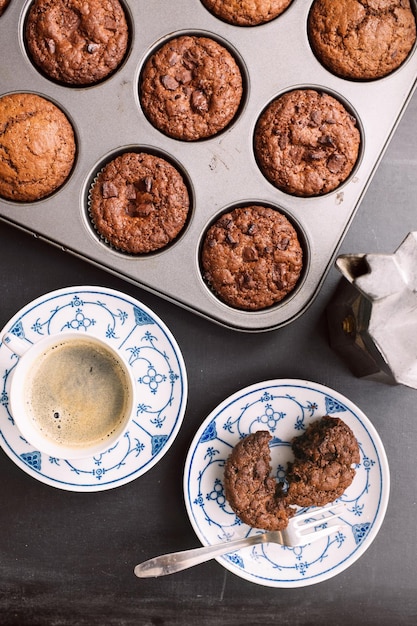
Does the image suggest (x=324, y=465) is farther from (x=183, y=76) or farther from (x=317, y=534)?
(x=183, y=76)

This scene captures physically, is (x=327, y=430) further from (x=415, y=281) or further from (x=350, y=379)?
(x=415, y=281)

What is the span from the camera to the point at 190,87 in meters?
2.20

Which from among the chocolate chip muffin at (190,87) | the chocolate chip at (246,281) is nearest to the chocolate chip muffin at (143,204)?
the chocolate chip muffin at (190,87)

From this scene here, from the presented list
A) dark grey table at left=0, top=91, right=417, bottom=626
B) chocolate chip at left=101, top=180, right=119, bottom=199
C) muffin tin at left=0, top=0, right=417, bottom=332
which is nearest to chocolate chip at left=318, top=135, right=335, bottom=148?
muffin tin at left=0, top=0, right=417, bottom=332

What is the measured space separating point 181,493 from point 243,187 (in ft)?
3.78

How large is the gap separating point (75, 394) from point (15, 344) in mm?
291

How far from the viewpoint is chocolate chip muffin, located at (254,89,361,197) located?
7.11 ft

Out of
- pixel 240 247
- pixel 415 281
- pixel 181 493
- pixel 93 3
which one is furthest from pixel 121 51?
pixel 181 493

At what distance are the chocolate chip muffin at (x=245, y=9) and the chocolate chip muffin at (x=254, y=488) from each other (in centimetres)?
140

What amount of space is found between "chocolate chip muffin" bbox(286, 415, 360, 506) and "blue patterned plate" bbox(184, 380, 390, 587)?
2.7 inches

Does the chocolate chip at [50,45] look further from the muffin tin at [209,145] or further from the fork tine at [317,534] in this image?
the fork tine at [317,534]

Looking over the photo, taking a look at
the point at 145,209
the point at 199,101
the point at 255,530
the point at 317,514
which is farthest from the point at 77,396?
the point at 199,101

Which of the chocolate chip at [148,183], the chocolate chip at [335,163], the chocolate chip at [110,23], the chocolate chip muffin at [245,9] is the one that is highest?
the chocolate chip muffin at [245,9]

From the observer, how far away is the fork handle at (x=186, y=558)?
2.26m
